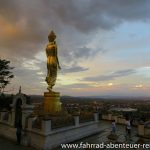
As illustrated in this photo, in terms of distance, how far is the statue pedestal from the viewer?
1792 cm

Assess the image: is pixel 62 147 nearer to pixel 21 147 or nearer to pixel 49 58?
pixel 21 147

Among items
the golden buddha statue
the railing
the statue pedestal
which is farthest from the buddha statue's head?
the railing

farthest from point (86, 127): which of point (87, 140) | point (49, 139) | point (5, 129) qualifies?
point (5, 129)

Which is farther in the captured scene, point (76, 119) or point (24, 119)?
point (76, 119)

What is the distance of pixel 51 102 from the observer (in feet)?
59.3

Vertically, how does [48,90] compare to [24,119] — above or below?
above

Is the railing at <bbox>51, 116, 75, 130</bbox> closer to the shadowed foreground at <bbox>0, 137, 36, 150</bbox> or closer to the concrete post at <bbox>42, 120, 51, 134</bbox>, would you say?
the concrete post at <bbox>42, 120, 51, 134</bbox>

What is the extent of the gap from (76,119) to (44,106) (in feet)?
9.62

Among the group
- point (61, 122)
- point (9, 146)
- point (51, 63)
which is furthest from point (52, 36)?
point (9, 146)

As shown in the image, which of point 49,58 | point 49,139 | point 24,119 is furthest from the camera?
point 49,58

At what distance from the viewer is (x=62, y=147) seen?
566 inches

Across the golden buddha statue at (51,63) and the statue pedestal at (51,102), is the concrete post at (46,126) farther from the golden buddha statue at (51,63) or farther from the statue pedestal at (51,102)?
the golden buddha statue at (51,63)

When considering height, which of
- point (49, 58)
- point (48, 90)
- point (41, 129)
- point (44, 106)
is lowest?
point (41, 129)

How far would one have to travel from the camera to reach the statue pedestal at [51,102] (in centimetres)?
1792
